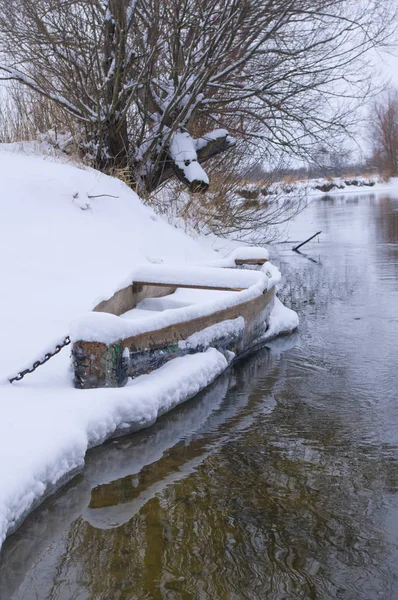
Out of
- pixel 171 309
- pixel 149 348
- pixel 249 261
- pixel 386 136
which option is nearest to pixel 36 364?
pixel 149 348

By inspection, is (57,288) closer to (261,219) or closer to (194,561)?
(194,561)

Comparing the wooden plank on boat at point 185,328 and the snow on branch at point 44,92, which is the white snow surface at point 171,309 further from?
the snow on branch at point 44,92

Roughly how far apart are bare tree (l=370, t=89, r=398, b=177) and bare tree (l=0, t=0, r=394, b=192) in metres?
48.1

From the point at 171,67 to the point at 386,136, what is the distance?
51134 mm

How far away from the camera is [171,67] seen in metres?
10.8

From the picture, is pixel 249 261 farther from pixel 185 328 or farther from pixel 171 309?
pixel 185 328

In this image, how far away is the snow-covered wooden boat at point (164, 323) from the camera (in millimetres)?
3881

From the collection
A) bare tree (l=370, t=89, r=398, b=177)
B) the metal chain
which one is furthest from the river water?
bare tree (l=370, t=89, r=398, b=177)

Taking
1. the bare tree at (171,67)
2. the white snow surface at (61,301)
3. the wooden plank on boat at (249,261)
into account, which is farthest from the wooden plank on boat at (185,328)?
the bare tree at (171,67)

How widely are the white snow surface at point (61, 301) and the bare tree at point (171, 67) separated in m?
1.54

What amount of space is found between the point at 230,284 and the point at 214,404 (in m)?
1.64

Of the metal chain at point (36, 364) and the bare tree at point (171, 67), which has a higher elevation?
the bare tree at point (171, 67)

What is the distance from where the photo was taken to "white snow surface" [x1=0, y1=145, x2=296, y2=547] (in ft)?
10.4

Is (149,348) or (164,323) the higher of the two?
(164,323)
